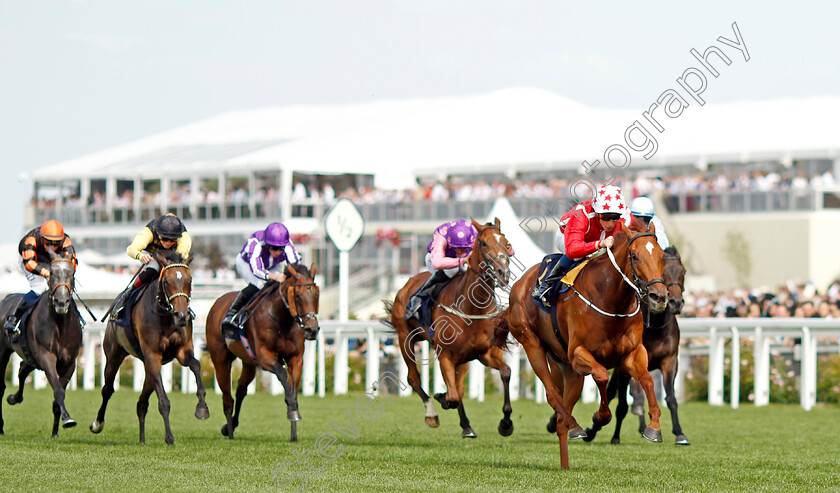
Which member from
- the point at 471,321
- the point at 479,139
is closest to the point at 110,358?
the point at 471,321

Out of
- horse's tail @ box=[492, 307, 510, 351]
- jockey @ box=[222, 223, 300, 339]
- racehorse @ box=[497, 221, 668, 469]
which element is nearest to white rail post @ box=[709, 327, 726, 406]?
horse's tail @ box=[492, 307, 510, 351]

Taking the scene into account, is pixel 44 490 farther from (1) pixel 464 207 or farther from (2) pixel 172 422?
(1) pixel 464 207

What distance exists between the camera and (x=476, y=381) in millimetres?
15664

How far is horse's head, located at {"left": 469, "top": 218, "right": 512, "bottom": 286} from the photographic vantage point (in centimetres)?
937

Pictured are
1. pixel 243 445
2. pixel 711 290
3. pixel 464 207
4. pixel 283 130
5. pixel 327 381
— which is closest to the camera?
pixel 243 445

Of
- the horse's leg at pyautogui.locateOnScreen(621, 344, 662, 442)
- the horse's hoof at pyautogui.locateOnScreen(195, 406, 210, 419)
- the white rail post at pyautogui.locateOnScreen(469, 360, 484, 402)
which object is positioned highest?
the horse's leg at pyautogui.locateOnScreen(621, 344, 662, 442)

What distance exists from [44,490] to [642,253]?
3.39 meters

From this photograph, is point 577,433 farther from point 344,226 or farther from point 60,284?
point 344,226

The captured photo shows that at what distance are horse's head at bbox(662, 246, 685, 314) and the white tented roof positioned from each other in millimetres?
18131

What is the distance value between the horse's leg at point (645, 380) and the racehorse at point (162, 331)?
346cm

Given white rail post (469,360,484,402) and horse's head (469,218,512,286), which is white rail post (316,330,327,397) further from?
horse's head (469,218,512,286)

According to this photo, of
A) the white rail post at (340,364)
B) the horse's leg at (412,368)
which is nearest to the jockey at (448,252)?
the horse's leg at (412,368)

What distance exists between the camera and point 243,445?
9.52 metres

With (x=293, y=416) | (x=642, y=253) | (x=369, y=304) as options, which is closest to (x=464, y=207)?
(x=369, y=304)
